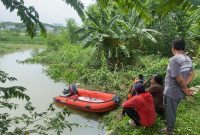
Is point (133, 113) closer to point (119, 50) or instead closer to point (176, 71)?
point (176, 71)

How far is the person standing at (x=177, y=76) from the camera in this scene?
440 centimetres

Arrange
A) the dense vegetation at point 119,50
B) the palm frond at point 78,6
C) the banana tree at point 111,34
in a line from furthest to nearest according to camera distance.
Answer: the banana tree at point 111,34
the dense vegetation at point 119,50
the palm frond at point 78,6

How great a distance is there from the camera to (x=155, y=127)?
572cm

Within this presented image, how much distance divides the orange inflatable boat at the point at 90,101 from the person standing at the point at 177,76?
5563mm

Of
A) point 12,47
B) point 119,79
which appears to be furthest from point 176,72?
point 12,47

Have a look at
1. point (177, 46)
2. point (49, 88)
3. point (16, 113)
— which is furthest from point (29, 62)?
point (177, 46)

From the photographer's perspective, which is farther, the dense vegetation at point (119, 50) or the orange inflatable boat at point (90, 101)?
the dense vegetation at point (119, 50)

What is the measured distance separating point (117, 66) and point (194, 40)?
5627 millimetres

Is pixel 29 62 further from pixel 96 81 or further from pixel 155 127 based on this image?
pixel 155 127

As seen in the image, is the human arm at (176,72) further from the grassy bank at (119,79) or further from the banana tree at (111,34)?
the banana tree at (111,34)

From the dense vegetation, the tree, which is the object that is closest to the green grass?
the dense vegetation

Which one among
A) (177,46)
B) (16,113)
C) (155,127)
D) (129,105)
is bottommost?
(16,113)

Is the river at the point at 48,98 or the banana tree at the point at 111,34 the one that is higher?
the banana tree at the point at 111,34

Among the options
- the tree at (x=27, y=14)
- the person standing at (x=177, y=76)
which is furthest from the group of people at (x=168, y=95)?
the tree at (x=27, y=14)
